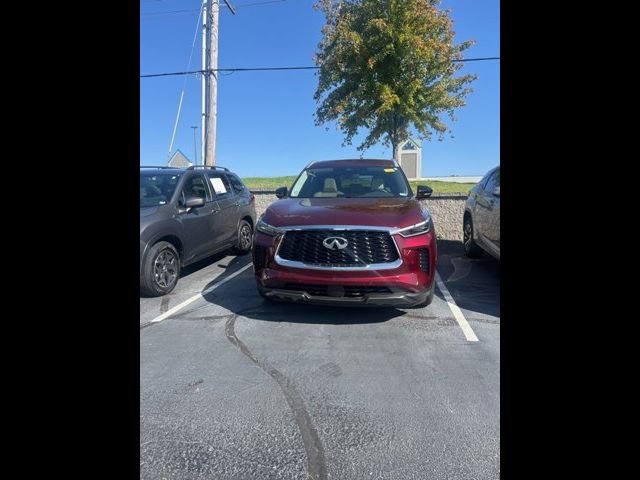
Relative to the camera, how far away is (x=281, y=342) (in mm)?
3260

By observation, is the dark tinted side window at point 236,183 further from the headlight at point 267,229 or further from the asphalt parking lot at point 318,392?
the headlight at point 267,229

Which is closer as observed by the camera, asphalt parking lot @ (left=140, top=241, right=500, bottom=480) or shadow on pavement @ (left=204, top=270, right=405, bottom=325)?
asphalt parking lot @ (left=140, top=241, right=500, bottom=480)

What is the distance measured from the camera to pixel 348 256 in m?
3.38

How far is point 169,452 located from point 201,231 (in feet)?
12.6

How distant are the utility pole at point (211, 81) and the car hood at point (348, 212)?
7245 millimetres

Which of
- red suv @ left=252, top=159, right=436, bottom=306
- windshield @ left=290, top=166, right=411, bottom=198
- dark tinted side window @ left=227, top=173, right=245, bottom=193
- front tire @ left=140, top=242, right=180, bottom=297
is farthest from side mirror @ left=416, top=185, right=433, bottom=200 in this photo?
dark tinted side window @ left=227, top=173, right=245, bottom=193

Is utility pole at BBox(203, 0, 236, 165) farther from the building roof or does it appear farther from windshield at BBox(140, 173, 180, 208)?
windshield at BBox(140, 173, 180, 208)

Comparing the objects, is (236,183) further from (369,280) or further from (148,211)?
(369,280)

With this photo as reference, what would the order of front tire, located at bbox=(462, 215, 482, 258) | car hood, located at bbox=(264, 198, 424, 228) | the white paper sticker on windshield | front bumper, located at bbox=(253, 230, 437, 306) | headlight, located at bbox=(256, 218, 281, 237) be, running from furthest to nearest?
front tire, located at bbox=(462, 215, 482, 258) → the white paper sticker on windshield → headlight, located at bbox=(256, 218, 281, 237) → car hood, located at bbox=(264, 198, 424, 228) → front bumper, located at bbox=(253, 230, 437, 306)

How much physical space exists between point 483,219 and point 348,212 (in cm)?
281

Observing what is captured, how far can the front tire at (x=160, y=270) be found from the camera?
4434 millimetres

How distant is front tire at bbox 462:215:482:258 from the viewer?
21.9ft

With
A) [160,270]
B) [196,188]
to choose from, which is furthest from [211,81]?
[160,270]
